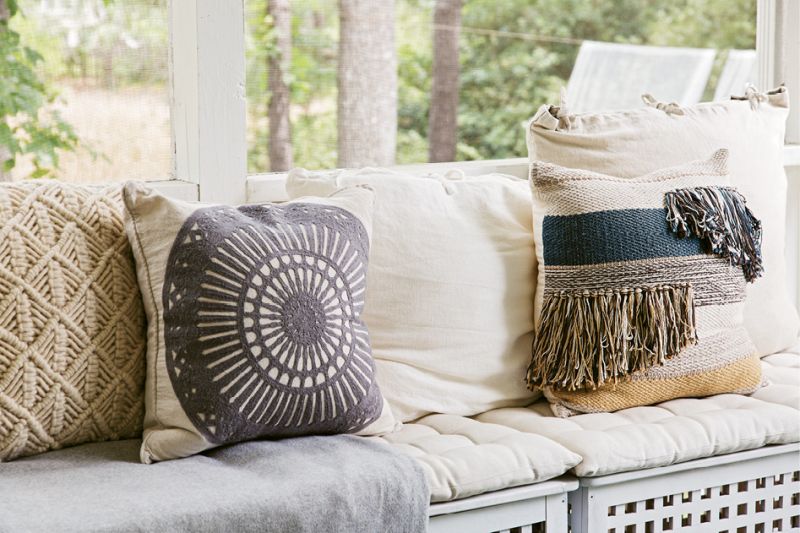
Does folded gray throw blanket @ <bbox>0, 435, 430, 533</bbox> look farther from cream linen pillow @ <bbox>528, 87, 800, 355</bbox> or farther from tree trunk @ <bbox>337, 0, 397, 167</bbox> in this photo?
tree trunk @ <bbox>337, 0, 397, 167</bbox>

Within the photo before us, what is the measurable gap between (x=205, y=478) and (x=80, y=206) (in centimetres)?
57

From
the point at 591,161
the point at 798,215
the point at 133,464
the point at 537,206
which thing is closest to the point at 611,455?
the point at 537,206

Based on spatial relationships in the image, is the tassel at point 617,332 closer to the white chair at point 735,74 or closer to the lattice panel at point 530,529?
the lattice panel at point 530,529

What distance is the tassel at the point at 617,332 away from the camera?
72.8 inches

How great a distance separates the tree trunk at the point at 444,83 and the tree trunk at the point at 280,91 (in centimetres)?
159

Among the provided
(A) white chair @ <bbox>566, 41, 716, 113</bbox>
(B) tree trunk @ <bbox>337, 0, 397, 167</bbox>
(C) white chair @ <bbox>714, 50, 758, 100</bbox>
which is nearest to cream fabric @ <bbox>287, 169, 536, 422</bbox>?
(B) tree trunk @ <bbox>337, 0, 397, 167</bbox>

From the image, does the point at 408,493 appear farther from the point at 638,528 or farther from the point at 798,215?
the point at 798,215

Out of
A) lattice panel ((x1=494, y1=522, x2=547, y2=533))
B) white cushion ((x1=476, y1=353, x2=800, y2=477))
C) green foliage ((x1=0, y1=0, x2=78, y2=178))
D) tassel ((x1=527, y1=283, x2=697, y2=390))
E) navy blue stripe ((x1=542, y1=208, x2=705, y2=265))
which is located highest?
green foliage ((x1=0, y1=0, x2=78, y2=178))

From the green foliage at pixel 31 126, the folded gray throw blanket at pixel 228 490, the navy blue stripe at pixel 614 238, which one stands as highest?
the green foliage at pixel 31 126

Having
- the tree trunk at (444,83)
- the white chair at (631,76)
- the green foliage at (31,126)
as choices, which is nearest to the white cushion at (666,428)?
→ the green foliage at (31,126)

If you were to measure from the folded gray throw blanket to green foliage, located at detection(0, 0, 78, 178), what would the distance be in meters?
1.46

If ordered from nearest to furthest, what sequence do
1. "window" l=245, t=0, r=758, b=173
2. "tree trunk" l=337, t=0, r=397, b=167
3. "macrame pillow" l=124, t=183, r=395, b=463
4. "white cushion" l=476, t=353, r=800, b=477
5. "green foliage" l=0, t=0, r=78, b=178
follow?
1. "macrame pillow" l=124, t=183, r=395, b=463
2. "white cushion" l=476, t=353, r=800, b=477
3. "green foliage" l=0, t=0, r=78, b=178
4. "window" l=245, t=0, r=758, b=173
5. "tree trunk" l=337, t=0, r=397, b=167

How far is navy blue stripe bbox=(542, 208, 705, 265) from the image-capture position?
1.86 meters

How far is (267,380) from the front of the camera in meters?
1.56
